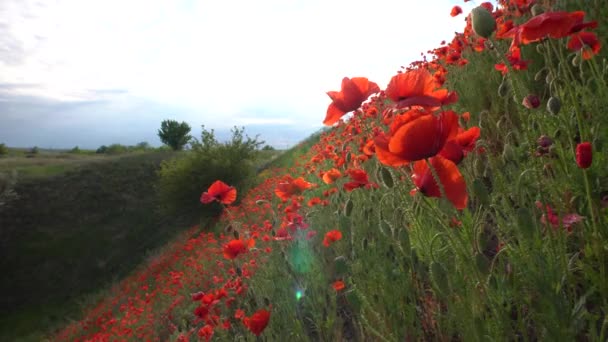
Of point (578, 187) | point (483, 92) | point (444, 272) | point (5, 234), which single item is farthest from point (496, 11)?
point (5, 234)

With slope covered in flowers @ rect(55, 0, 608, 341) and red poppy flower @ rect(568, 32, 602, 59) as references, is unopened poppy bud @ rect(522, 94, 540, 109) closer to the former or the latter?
slope covered in flowers @ rect(55, 0, 608, 341)

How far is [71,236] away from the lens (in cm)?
1731

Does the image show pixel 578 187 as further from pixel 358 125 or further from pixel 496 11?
pixel 358 125

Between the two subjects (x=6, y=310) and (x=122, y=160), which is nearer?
(x=6, y=310)

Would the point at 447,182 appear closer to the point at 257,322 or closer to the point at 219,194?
the point at 257,322

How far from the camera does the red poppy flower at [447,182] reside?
1063mm

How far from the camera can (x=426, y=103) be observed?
1.18 meters

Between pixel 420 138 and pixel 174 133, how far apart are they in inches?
1417

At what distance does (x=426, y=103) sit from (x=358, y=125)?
3285mm

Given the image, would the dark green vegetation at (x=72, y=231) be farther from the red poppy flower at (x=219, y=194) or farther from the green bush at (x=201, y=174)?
the red poppy flower at (x=219, y=194)

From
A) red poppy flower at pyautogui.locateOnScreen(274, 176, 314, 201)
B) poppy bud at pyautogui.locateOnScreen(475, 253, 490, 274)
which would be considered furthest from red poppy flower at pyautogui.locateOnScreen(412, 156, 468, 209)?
red poppy flower at pyautogui.locateOnScreen(274, 176, 314, 201)

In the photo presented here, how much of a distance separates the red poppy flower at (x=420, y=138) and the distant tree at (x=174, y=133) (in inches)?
1377

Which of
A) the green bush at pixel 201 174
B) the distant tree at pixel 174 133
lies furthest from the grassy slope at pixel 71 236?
the distant tree at pixel 174 133

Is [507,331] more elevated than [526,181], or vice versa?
[526,181]
